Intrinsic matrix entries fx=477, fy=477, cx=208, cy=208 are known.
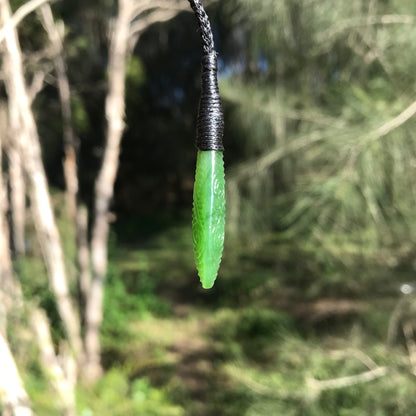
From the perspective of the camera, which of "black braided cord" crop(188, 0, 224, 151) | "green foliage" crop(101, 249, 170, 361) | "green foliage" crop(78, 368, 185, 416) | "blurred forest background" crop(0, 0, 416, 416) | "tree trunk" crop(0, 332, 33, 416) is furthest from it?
"green foliage" crop(101, 249, 170, 361)

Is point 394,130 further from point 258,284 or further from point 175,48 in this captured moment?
point 175,48

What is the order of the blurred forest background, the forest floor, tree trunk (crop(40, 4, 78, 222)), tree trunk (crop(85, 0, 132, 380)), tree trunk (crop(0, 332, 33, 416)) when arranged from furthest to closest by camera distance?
tree trunk (crop(85, 0, 132, 380))
tree trunk (crop(40, 4, 78, 222))
the forest floor
the blurred forest background
tree trunk (crop(0, 332, 33, 416))

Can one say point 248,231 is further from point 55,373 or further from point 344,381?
point 55,373

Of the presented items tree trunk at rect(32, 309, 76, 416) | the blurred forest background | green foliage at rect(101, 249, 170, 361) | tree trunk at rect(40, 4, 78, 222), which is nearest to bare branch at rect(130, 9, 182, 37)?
the blurred forest background

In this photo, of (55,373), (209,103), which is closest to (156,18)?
(55,373)

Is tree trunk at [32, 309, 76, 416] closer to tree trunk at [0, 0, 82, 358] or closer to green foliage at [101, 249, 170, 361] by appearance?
tree trunk at [0, 0, 82, 358]

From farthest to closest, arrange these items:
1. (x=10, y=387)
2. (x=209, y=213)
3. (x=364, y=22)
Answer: (x=364, y=22)
(x=10, y=387)
(x=209, y=213)
